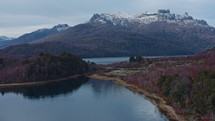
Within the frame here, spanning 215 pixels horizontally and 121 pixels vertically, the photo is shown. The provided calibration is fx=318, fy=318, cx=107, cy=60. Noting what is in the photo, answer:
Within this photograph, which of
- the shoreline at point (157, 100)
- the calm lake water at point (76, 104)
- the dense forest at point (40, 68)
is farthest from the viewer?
the dense forest at point (40, 68)

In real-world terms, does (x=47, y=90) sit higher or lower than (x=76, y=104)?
higher

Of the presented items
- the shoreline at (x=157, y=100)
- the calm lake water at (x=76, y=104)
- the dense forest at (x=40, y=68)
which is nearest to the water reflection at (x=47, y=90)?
the calm lake water at (x=76, y=104)

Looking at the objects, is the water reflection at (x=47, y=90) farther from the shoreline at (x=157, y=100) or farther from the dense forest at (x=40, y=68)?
the shoreline at (x=157, y=100)

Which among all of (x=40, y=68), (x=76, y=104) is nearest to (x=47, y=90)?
(x=40, y=68)

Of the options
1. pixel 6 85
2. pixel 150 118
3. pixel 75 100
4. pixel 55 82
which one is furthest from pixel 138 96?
pixel 6 85

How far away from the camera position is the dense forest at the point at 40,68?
5197 inches

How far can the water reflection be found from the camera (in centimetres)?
10081

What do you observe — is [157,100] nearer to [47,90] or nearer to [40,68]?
[47,90]

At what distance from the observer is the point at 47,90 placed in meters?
110

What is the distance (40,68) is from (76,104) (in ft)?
190

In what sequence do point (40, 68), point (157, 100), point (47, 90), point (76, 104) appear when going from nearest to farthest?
point (76, 104) → point (157, 100) → point (47, 90) → point (40, 68)

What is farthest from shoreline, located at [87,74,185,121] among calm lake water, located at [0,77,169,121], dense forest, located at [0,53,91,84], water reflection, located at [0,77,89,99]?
dense forest, located at [0,53,91,84]

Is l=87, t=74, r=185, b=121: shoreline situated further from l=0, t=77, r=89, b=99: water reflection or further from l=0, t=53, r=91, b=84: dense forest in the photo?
l=0, t=53, r=91, b=84: dense forest

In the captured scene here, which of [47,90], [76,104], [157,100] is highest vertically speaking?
[157,100]
